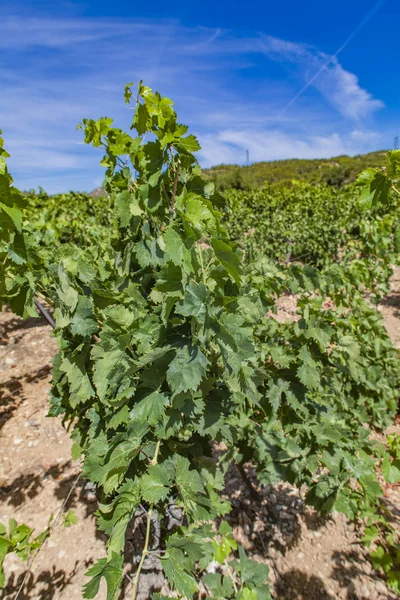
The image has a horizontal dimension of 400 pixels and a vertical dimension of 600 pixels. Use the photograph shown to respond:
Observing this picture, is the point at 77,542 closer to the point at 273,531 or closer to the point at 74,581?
A: the point at 74,581

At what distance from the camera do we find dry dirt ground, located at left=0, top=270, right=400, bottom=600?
2.36 metres

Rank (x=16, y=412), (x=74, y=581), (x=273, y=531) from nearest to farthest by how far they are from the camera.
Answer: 1. (x=74, y=581)
2. (x=273, y=531)
3. (x=16, y=412)

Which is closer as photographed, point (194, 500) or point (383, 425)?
point (194, 500)

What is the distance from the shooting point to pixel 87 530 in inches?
107

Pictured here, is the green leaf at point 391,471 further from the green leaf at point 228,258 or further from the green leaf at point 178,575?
the green leaf at point 228,258

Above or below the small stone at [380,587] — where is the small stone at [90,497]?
above

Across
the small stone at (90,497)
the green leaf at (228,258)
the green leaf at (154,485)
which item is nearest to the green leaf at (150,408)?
the green leaf at (154,485)

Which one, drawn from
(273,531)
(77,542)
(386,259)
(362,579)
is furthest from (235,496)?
(386,259)

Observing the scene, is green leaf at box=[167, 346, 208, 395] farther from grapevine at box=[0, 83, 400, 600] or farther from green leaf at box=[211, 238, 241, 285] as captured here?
green leaf at box=[211, 238, 241, 285]

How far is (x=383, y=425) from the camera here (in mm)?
3725

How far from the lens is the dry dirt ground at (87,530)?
7.75 feet

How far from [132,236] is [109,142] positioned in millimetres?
493

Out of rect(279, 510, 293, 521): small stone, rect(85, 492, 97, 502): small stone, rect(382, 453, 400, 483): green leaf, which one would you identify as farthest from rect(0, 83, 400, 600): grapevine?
rect(85, 492, 97, 502): small stone

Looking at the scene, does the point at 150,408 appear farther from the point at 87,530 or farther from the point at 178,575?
the point at 87,530
